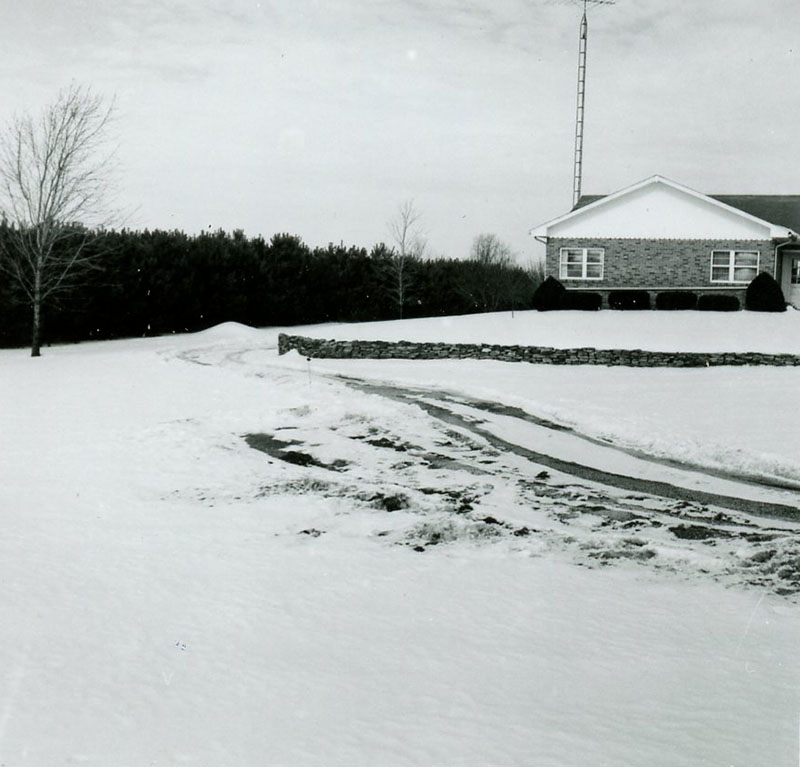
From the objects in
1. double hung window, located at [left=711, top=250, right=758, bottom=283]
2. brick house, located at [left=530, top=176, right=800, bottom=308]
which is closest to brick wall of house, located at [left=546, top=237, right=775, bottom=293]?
brick house, located at [left=530, top=176, right=800, bottom=308]

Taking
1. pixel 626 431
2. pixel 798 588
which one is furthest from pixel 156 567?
pixel 626 431

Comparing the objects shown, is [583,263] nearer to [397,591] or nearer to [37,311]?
[37,311]

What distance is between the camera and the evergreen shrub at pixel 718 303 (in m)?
29.8

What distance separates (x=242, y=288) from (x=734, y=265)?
18404 millimetres

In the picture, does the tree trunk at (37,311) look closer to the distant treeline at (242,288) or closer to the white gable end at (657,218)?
the distant treeline at (242,288)

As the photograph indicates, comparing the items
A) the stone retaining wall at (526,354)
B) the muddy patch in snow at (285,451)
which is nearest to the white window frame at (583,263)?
the stone retaining wall at (526,354)

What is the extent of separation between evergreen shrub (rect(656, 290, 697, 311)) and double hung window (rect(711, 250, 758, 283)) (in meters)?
1.38

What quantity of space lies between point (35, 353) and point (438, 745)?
23644 millimetres

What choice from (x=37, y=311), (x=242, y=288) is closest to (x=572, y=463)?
(x=37, y=311)

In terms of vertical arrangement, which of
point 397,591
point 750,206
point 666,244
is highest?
point 750,206

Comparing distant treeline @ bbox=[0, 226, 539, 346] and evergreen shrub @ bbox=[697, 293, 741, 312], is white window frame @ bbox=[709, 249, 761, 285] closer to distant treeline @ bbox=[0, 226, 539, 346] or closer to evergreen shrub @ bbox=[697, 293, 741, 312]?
evergreen shrub @ bbox=[697, 293, 741, 312]

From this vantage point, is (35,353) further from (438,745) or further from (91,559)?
(438,745)

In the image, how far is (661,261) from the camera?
105ft

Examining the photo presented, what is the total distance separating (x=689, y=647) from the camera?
15.5 ft
